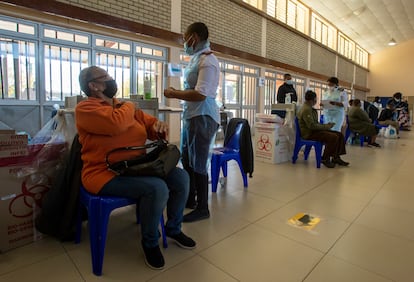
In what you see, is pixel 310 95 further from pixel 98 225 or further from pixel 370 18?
pixel 370 18

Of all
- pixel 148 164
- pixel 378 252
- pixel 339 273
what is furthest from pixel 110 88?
pixel 378 252

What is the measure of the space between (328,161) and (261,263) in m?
2.97

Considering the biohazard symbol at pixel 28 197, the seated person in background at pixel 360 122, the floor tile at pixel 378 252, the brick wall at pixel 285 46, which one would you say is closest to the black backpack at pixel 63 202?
the biohazard symbol at pixel 28 197

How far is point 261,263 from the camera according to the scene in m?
1.49

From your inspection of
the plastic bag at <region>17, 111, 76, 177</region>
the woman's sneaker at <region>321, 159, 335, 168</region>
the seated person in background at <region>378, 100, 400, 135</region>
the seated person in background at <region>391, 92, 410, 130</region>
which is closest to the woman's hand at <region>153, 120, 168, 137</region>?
the plastic bag at <region>17, 111, 76, 177</region>

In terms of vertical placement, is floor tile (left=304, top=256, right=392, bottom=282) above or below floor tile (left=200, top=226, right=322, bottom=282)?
below

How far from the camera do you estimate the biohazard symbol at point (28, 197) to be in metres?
1.58

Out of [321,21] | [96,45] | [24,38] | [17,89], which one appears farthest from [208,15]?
[321,21]

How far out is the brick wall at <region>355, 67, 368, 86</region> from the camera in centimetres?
1598

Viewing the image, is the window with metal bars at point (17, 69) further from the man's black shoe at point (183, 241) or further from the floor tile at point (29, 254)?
the man's black shoe at point (183, 241)

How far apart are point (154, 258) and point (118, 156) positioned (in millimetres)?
579

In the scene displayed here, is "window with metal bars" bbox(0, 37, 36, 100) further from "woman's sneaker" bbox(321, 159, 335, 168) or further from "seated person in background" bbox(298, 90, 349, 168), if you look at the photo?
"woman's sneaker" bbox(321, 159, 335, 168)

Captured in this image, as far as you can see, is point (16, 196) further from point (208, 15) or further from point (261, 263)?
point (208, 15)

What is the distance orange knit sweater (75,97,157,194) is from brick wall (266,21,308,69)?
781 cm
